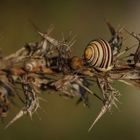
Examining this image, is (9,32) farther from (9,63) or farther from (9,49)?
(9,63)

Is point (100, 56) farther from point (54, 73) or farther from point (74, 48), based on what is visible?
point (74, 48)

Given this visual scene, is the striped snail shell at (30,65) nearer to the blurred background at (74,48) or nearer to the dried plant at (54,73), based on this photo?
the dried plant at (54,73)

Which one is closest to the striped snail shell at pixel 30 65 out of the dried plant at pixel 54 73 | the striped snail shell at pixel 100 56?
the dried plant at pixel 54 73

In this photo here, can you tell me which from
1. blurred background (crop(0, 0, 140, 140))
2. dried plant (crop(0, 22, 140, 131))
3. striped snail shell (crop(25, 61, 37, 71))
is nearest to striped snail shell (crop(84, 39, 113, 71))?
dried plant (crop(0, 22, 140, 131))

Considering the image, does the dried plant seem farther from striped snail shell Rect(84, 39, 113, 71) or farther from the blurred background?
the blurred background

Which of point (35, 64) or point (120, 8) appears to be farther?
point (120, 8)

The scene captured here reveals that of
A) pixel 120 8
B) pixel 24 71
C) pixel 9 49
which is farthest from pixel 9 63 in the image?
pixel 120 8

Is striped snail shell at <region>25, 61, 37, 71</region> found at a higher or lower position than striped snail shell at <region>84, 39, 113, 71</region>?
higher

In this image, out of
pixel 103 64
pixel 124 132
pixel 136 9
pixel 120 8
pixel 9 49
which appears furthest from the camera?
pixel 136 9
